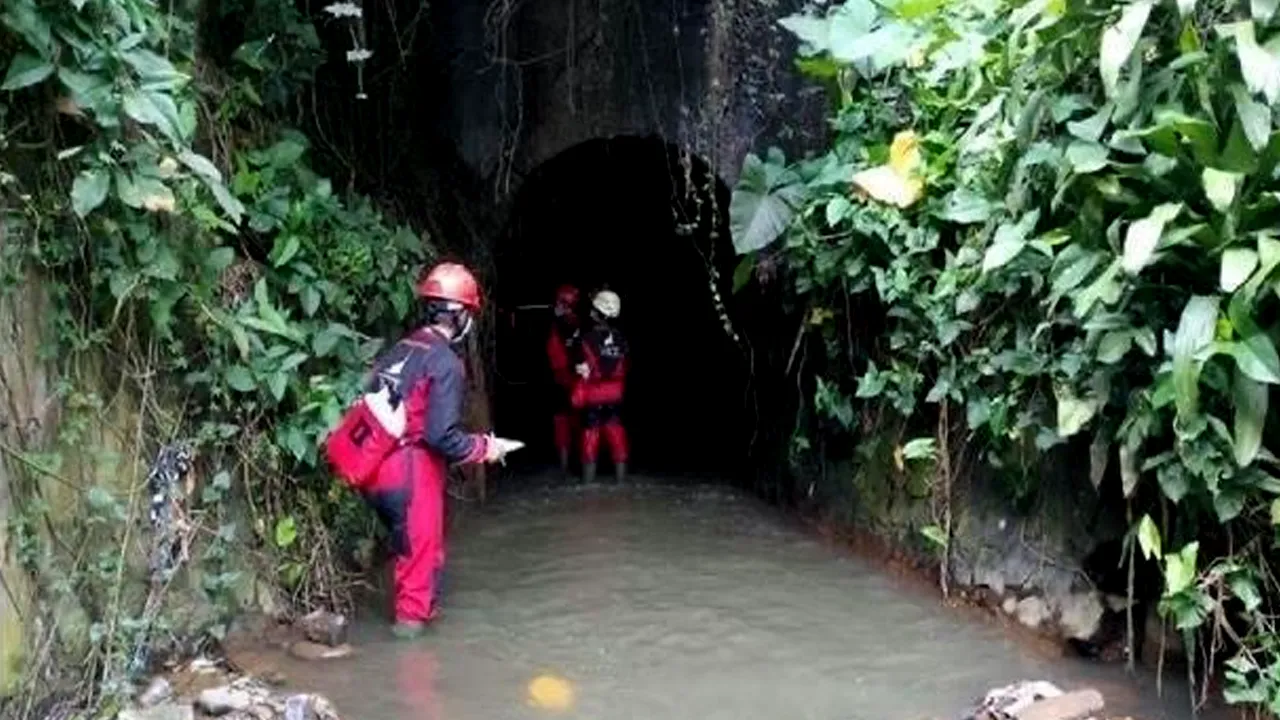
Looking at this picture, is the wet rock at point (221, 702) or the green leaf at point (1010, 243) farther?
the green leaf at point (1010, 243)

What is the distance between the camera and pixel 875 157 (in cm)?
684

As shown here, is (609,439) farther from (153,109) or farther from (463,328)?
(153,109)

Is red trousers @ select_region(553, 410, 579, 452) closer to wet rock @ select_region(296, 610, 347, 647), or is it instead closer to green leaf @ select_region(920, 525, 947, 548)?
green leaf @ select_region(920, 525, 947, 548)

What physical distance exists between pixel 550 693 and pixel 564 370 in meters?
5.42

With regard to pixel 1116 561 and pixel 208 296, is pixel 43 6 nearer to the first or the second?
pixel 208 296

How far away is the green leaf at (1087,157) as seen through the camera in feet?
15.4

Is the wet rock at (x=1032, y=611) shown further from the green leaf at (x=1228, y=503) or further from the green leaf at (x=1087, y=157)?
the green leaf at (x=1087, y=157)

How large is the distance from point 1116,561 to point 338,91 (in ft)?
15.3

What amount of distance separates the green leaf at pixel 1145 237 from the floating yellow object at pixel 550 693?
8.60 ft

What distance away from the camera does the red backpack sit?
18.9 ft

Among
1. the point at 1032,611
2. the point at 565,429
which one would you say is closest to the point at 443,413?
the point at 1032,611

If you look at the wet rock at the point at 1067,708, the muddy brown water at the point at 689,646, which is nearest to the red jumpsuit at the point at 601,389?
the muddy brown water at the point at 689,646

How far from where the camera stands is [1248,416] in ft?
14.2

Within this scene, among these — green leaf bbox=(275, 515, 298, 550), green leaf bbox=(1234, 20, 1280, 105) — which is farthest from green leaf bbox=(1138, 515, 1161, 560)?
green leaf bbox=(275, 515, 298, 550)
